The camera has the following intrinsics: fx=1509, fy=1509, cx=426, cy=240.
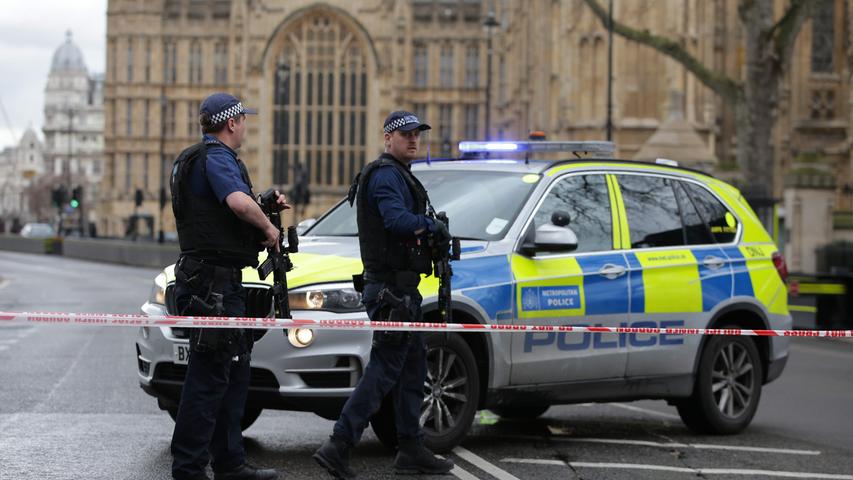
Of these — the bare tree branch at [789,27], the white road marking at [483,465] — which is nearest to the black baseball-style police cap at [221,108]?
the white road marking at [483,465]

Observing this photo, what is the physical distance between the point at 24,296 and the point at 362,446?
20.9 meters

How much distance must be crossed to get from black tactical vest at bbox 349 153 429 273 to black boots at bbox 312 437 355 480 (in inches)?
36.2

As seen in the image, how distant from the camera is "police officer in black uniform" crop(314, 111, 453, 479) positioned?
7.71m

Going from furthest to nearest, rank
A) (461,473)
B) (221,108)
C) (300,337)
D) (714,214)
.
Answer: (714,214) → (300,337) → (461,473) → (221,108)

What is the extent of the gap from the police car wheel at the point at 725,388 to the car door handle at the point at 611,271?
100 cm

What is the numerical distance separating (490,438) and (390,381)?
6.95ft

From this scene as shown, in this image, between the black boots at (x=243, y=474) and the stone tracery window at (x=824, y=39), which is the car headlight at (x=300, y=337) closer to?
the black boots at (x=243, y=474)

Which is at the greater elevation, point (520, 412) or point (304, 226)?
point (304, 226)

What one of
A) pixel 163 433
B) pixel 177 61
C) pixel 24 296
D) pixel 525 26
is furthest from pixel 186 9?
pixel 163 433

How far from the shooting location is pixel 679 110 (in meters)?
42.8

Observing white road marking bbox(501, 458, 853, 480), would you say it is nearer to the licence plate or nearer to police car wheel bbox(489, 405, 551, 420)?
the licence plate

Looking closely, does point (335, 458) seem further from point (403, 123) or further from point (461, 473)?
point (403, 123)

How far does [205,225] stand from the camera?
7.25m

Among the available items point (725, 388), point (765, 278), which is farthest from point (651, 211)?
point (725, 388)
